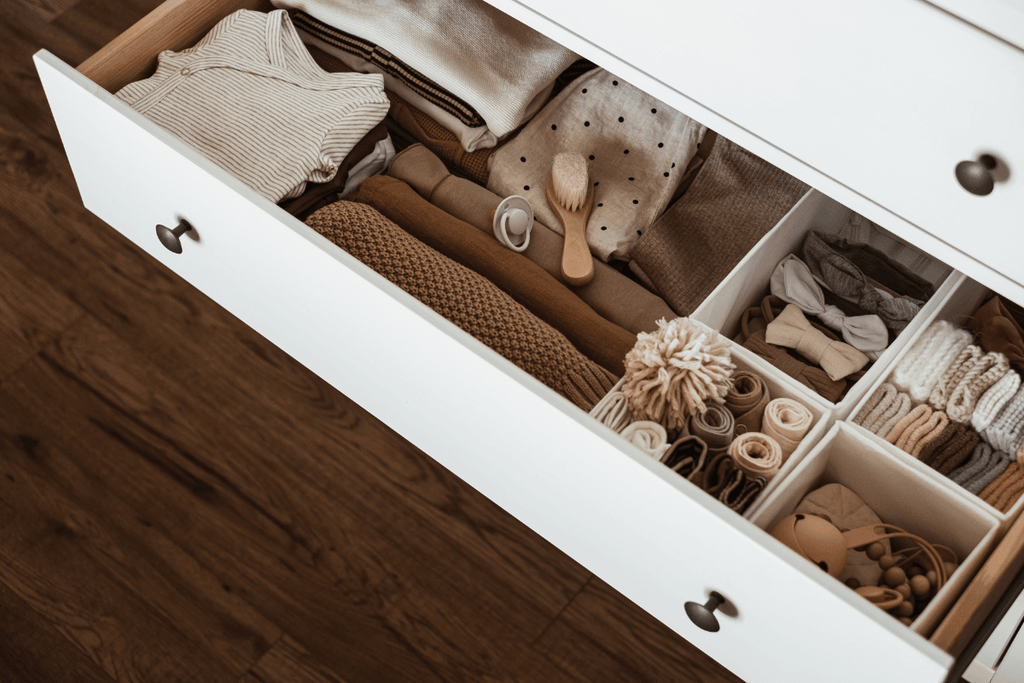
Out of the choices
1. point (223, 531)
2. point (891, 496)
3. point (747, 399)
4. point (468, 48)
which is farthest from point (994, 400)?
point (223, 531)

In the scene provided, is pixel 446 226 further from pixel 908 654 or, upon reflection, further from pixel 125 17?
pixel 125 17

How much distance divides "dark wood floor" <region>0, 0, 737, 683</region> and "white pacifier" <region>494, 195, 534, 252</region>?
0.40 m

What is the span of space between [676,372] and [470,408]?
186mm

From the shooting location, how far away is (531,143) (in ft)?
3.51

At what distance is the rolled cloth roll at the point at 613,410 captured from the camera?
816 mm

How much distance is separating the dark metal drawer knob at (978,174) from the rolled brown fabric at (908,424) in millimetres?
303

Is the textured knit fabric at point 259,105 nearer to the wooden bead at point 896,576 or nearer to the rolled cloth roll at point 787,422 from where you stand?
the rolled cloth roll at point 787,422

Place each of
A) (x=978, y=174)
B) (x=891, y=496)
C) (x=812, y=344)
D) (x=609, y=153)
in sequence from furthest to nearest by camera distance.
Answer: (x=609, y=153)
(x=812, y=344)
(x=891, y=496)
(x=978, y=174)

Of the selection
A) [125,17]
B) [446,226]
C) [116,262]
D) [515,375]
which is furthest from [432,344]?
[125,17]

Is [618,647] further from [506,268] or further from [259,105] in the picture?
[259,105]

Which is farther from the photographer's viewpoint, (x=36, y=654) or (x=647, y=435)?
(x=36, y=654)

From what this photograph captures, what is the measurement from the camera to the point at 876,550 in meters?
0.80

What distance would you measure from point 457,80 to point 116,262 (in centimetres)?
67

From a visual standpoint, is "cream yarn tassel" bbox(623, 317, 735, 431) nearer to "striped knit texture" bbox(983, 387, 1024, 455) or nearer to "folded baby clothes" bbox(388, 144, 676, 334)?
"folded baby clothes" bbox(388, 144, 676, 334)
